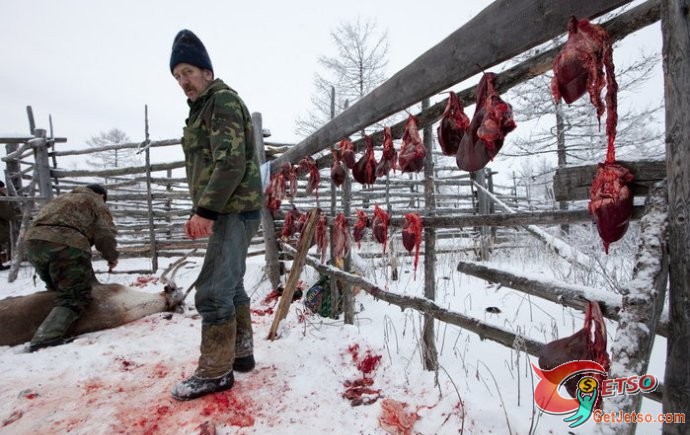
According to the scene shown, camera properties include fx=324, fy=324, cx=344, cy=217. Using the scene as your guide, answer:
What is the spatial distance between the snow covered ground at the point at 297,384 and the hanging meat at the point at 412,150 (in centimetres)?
120

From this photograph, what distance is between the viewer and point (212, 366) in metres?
2.09

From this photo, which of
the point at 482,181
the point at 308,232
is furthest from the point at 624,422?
the point at 482,181

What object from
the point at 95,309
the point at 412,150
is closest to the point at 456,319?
the point at 412,150

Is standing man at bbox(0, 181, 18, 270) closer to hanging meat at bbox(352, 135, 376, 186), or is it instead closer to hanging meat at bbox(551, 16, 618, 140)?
hanging meat at bbox(352, 135, 376, 186)

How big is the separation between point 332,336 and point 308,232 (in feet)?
3.20

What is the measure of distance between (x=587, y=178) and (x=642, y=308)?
46 centimetres

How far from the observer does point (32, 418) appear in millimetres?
1895

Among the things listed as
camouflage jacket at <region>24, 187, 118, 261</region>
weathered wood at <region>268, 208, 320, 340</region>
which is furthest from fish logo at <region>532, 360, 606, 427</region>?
camouflage jacket at <region>24, 187, 118, 261</region>

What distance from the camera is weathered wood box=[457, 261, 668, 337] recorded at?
112cm

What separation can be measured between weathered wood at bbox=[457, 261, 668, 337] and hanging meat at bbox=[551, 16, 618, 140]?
0.59m

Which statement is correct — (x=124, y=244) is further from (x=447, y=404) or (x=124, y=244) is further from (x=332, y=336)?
(x=447, y=404)

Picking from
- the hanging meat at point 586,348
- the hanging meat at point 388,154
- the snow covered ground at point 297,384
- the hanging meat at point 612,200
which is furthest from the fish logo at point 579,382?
the hanging meat at point 388,154

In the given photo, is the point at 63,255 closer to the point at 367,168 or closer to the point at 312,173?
the point at 312,173

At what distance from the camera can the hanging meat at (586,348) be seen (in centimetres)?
102
